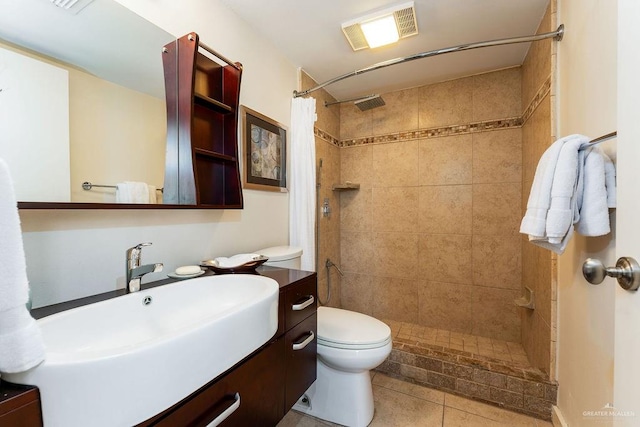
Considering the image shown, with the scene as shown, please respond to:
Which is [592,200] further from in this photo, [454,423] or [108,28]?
[108,28]

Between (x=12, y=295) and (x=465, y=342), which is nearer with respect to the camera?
(x=12, y=295)

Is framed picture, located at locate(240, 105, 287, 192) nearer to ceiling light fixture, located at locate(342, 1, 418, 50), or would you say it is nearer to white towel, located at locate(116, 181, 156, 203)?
white towel, located at locate(116, 181, 156, 203)

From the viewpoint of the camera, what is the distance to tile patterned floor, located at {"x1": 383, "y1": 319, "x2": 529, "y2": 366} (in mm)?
1948

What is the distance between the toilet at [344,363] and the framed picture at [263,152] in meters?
0.46

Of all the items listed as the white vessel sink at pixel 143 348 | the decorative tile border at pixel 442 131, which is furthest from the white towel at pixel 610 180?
the white vessel sink at pixel 143 348

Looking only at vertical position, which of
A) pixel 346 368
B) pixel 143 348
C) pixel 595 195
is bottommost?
pixel 346 368

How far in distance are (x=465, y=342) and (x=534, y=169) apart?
1.40 m

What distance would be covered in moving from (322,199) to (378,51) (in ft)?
3.99

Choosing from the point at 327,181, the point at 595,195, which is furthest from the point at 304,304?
the point at 327,181

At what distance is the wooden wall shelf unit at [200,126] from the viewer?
47.3 inches

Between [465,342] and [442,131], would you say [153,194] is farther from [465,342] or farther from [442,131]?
[465,342]

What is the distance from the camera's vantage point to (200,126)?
53.0 inches

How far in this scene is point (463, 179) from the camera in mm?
2316

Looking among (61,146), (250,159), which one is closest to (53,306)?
(61,146)
